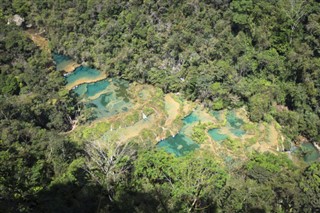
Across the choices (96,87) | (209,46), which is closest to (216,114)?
(209,46)

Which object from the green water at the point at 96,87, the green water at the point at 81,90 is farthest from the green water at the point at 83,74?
the green water at the point at 81,90

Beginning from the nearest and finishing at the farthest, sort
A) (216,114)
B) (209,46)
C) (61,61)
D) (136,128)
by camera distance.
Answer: (136,128)
(216,114)
(209,46)
(61,61)

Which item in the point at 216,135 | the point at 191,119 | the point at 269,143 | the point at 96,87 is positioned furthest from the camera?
the point at 96,87

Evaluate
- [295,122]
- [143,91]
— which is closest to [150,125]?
[143,91]

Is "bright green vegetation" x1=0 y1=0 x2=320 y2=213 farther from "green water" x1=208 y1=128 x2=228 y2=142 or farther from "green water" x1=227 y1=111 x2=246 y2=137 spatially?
"green water" x1=208 y1=128 x2=228 y2=142

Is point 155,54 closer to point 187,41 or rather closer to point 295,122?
point 187,41

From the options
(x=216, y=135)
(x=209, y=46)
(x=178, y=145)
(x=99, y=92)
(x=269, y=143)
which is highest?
(x=209, y=46)

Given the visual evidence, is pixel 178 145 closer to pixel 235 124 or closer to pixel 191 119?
pixel 191 119
